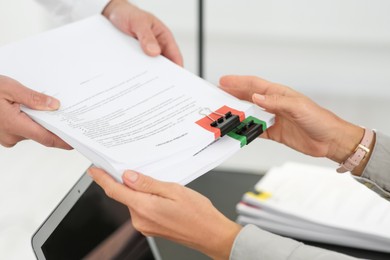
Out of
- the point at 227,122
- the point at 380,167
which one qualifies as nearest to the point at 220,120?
the point at 227,122

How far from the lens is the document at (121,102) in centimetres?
72

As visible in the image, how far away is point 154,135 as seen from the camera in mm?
749

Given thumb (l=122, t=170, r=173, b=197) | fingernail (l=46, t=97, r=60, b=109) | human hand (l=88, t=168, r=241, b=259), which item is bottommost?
human hand (l=88, t=168, r=241, b=259)

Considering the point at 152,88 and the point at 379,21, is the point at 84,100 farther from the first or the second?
the point at 379,21

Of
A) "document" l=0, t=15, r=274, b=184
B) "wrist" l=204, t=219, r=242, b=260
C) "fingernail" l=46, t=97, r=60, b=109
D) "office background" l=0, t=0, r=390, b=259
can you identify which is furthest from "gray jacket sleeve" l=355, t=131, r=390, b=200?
"office background" l=0, t=0, r=390, b=259

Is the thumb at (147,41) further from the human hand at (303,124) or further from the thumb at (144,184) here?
the thumb at (144,184)

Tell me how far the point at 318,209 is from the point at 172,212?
0.47 meters

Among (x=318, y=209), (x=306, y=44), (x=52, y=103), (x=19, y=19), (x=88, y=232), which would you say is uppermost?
(x=52, y=103)

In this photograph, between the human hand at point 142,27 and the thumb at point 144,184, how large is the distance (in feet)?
1.12

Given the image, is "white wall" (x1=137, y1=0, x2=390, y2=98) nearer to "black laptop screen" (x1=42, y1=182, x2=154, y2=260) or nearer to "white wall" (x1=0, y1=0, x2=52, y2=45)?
"white wall" (x1=0, y1=0, x2=52, y2=45)

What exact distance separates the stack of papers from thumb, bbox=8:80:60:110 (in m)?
0.49

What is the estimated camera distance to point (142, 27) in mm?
1035

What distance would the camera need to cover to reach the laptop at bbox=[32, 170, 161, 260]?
761mm

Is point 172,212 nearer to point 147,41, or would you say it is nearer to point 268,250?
point 268,250
